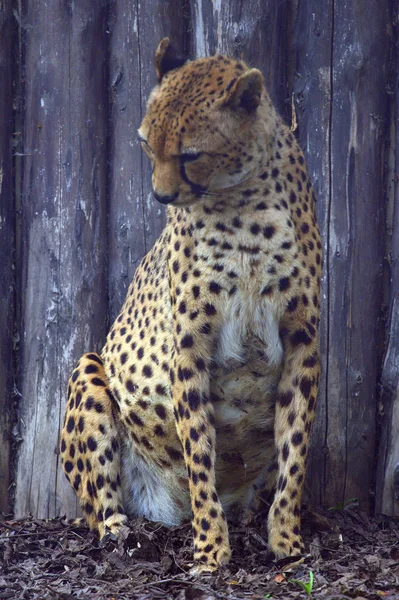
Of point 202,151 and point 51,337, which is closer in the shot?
point 202,151

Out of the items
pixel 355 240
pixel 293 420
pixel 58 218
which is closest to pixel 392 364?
pixel 355 240

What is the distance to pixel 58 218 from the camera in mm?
5121

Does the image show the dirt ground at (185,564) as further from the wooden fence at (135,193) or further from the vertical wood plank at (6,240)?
the vertical wood plank at (6,240)

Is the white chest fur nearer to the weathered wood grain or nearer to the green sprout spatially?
the weathered wood grain

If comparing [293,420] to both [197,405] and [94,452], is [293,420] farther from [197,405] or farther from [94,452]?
[94,452]

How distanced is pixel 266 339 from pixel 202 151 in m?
0.84

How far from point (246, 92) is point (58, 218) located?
58.4 inches

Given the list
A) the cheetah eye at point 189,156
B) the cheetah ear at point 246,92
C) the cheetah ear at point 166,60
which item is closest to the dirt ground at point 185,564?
the cheetah eye at point 189,156

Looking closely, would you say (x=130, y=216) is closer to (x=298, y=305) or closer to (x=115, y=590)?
(x=298, y=305)

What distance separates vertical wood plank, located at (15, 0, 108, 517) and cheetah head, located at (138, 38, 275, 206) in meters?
0.96

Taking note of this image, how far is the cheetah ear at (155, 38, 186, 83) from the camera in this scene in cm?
419

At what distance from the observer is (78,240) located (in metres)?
5.10

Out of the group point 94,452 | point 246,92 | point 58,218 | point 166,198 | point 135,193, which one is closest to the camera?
point 166,198

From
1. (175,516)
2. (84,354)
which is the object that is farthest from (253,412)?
(84,354)
